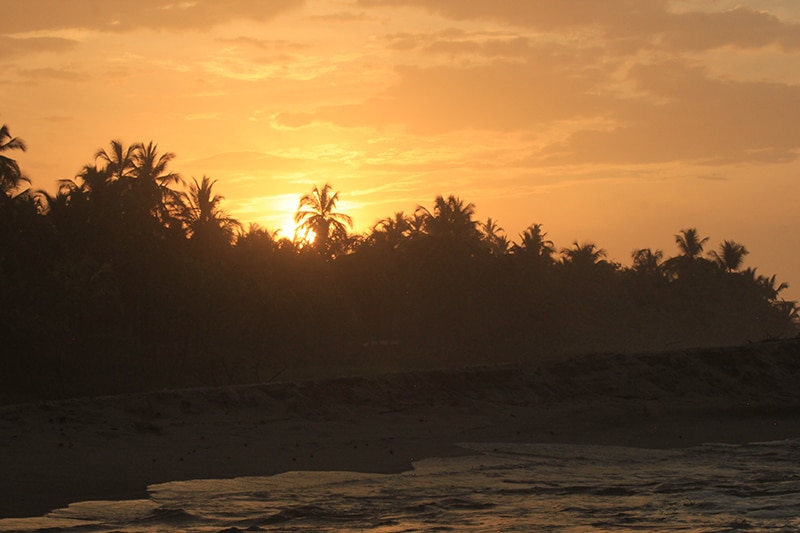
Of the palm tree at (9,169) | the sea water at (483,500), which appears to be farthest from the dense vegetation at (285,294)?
the sea water at (483,500)

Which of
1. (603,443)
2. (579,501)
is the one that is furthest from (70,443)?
(603,443)

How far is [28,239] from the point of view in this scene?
31.3 m

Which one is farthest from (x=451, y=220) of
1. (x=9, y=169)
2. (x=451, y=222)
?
(x=9, y=169)

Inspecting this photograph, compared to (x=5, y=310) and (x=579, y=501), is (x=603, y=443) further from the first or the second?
(x=5, y=310)

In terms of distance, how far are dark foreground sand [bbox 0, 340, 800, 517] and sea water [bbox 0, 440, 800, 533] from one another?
0.75 metres

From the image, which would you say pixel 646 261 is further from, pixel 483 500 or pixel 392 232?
pixel 483 500

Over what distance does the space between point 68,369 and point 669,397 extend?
63.5ft

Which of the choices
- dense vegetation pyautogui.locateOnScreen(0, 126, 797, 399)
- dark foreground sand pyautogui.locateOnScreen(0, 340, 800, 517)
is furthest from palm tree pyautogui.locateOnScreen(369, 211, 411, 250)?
dark foreground sand pyautogui.locateOnScreen(0, 340, 800, 517)

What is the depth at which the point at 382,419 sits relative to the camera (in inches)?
682

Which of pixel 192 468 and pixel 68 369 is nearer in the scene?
pixel 192 468

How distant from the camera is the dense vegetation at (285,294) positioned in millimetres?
30797

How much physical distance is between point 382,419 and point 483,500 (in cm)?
666

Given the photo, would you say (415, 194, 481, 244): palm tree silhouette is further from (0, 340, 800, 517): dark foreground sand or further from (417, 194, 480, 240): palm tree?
(0, 340, 800, 517): dark foreground sand

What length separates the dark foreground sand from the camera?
12.3m
